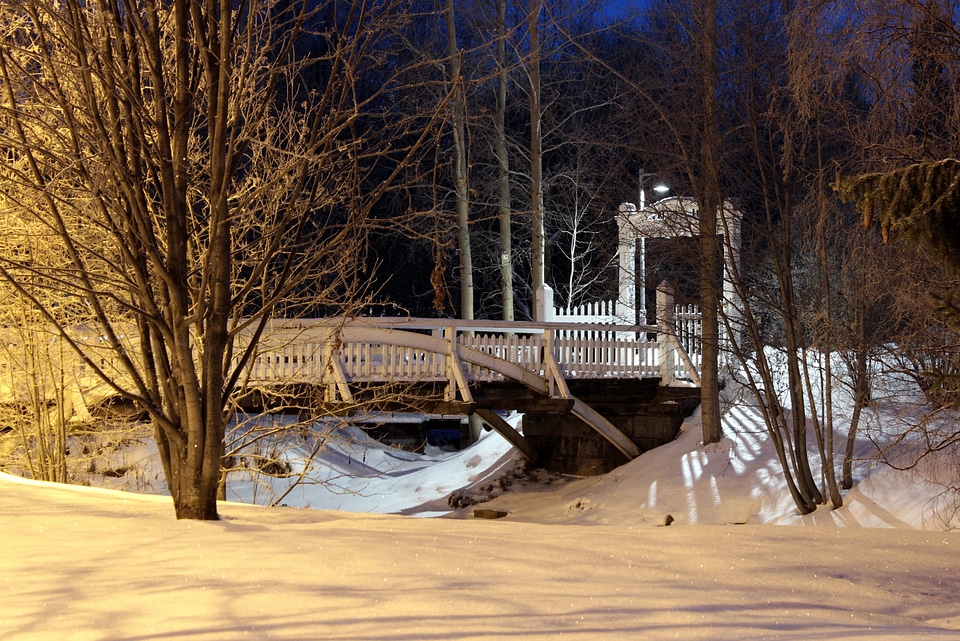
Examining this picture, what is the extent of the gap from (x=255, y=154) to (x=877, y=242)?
6508mm

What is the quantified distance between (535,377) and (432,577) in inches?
411

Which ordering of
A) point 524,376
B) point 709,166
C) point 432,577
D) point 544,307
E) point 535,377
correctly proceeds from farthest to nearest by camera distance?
1. point 544,307
2. point 535,377
3. point 524,376
4. point 709,166
5. point 432,577

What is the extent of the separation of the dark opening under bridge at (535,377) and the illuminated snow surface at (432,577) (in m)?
6.70

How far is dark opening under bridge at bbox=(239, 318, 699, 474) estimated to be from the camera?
13109 millimetres

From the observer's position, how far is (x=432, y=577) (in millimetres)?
3768

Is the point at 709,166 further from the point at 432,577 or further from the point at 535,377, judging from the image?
the point at 432,577

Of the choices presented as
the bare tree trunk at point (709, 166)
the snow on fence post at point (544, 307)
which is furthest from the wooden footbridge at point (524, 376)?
the snow on fence post at point (544, 307)

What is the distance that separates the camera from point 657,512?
1191cm

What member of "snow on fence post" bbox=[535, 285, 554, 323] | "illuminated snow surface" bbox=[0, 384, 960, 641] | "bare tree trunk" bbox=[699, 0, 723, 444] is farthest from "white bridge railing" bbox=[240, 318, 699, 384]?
"illuminated snow surface" bbox=[0, 384, 960, 641]

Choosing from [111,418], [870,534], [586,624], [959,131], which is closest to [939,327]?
[959,131]

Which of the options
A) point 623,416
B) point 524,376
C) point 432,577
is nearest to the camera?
point 432,577

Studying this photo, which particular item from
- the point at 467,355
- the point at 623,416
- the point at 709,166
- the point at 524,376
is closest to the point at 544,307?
the point at 623,416

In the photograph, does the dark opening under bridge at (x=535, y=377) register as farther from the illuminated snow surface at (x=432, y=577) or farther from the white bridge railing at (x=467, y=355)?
the illuminated snow surface at (x=432, y=577)

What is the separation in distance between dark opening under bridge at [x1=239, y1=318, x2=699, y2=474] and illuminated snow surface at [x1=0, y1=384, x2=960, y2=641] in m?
6.70
